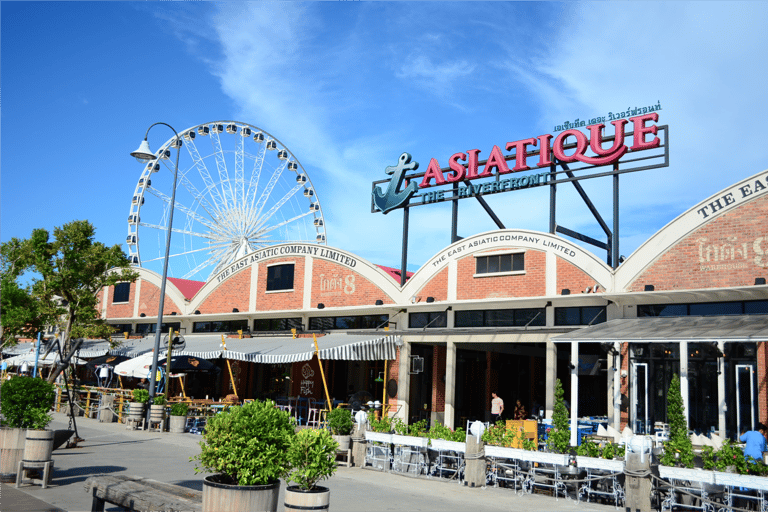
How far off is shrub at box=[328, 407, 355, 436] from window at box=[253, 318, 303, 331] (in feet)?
39.2

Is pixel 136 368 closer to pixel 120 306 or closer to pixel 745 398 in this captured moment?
pixel 120 306

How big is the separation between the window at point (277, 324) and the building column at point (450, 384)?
716 cm

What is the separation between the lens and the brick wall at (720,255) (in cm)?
1555

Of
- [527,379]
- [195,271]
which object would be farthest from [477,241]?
[195,271]

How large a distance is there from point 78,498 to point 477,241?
14.1 m

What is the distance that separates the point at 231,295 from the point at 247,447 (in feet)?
75.9

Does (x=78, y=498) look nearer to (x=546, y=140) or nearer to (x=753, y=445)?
(x=753, y=445)

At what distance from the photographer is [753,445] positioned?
11.6 m

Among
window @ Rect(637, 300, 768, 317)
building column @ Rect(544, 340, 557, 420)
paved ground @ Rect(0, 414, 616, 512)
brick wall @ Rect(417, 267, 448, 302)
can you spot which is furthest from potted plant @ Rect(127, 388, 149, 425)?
window @ Rect(637, 300, 768, 317)

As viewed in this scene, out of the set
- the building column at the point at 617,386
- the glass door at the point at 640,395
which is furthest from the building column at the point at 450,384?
the glass door at the point at 640,395

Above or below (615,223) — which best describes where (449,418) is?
below

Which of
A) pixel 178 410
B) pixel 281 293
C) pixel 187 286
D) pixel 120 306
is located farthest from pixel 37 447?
pixel 187 286

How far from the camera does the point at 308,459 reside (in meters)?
6.66

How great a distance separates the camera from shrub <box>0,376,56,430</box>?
10492mm
